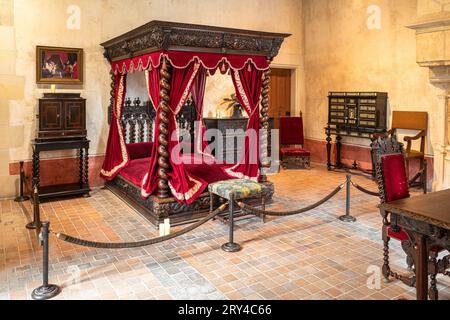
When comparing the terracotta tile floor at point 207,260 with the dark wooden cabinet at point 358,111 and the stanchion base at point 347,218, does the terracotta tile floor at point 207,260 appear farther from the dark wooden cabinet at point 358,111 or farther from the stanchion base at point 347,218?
the dark wooden cabinet at point 358,111

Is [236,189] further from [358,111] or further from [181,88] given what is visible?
[358,111]

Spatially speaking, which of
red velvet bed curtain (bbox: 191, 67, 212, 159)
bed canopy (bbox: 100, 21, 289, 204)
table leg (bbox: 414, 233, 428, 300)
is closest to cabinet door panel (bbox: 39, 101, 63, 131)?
bed canopy (bbox: 100, 21, 289, 204)

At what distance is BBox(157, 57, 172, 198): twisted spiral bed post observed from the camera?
5039 mm

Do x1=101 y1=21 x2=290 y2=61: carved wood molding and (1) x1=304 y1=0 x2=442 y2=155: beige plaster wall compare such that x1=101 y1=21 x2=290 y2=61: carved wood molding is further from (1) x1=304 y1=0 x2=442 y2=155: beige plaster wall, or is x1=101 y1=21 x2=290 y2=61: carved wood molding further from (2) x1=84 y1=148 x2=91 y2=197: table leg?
(1) x1=304 y1=0 x2=442 y2=155: beige plaster wall

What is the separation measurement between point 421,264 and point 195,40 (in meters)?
3.75

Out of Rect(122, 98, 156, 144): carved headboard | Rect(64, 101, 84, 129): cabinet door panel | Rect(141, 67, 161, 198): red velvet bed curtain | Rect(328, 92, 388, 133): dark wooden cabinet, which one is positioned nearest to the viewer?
Rect(141, 67, 161, 198): red velvet bed curtain

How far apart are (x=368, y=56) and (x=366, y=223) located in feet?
14.8

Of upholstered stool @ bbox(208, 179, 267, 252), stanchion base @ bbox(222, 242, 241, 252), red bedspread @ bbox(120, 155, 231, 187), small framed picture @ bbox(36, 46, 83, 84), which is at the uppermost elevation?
small framed picture @ bbox(36, 46, 83, 84)

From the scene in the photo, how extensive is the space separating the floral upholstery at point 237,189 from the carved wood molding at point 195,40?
1836 millimetres

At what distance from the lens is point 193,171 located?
232 inches

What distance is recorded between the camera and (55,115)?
6.47 metres

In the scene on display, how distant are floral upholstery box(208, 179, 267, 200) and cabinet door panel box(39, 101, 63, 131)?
9.82 ft

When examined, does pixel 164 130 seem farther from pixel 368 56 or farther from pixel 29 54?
pixel 368 56

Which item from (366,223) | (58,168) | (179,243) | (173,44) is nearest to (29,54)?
(58,168)
